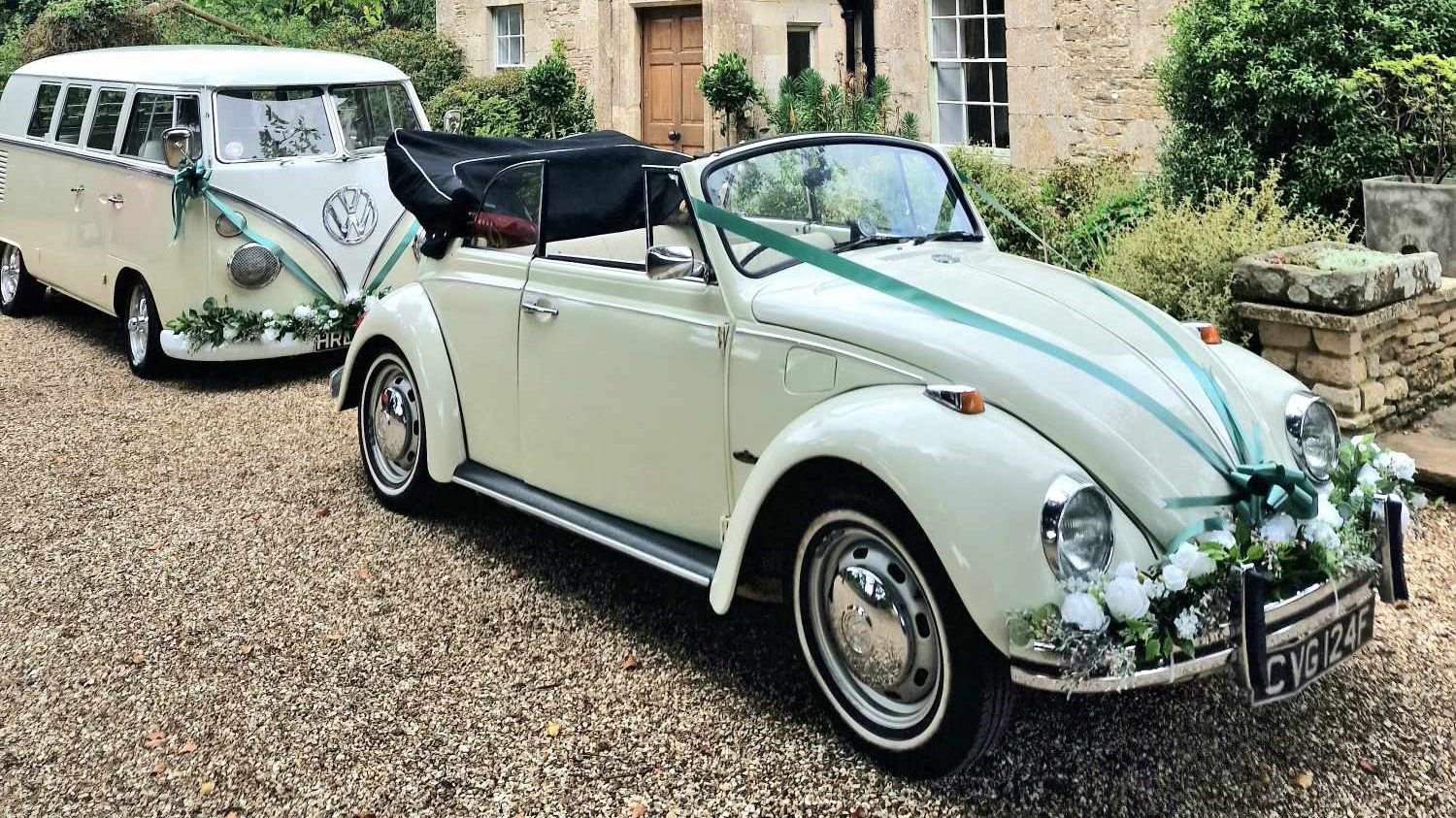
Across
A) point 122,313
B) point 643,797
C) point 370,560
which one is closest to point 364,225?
point 122,313

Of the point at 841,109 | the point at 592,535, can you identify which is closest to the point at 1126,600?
the point at 592,535

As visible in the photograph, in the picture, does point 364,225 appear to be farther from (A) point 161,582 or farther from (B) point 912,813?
(B) point 912,813

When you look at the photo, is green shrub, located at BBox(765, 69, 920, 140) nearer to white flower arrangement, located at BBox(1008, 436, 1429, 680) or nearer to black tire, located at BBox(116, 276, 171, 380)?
black tire, located at BBox(116, 276, 171, 380)

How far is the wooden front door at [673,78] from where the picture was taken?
15562 millimetres

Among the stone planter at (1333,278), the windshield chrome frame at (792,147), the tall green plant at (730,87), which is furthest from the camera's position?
the tall green plant at (730,87)

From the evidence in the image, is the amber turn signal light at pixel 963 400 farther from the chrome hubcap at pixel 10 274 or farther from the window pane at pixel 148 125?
the chrome hubcap at pixel 10 274

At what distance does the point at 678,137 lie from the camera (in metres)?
15.9

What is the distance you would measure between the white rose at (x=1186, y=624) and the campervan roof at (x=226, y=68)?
23.1ft

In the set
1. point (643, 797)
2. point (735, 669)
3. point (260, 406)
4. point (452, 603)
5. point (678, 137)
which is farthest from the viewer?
point (678, 137)

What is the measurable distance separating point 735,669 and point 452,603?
123cm

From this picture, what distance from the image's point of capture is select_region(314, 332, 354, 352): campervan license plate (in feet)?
26.9

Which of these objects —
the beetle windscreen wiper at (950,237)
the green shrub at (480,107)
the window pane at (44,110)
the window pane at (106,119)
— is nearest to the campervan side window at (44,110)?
the window pane at (44,110)

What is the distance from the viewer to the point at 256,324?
8.08 metres

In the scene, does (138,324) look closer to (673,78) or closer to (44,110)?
(44,110)
